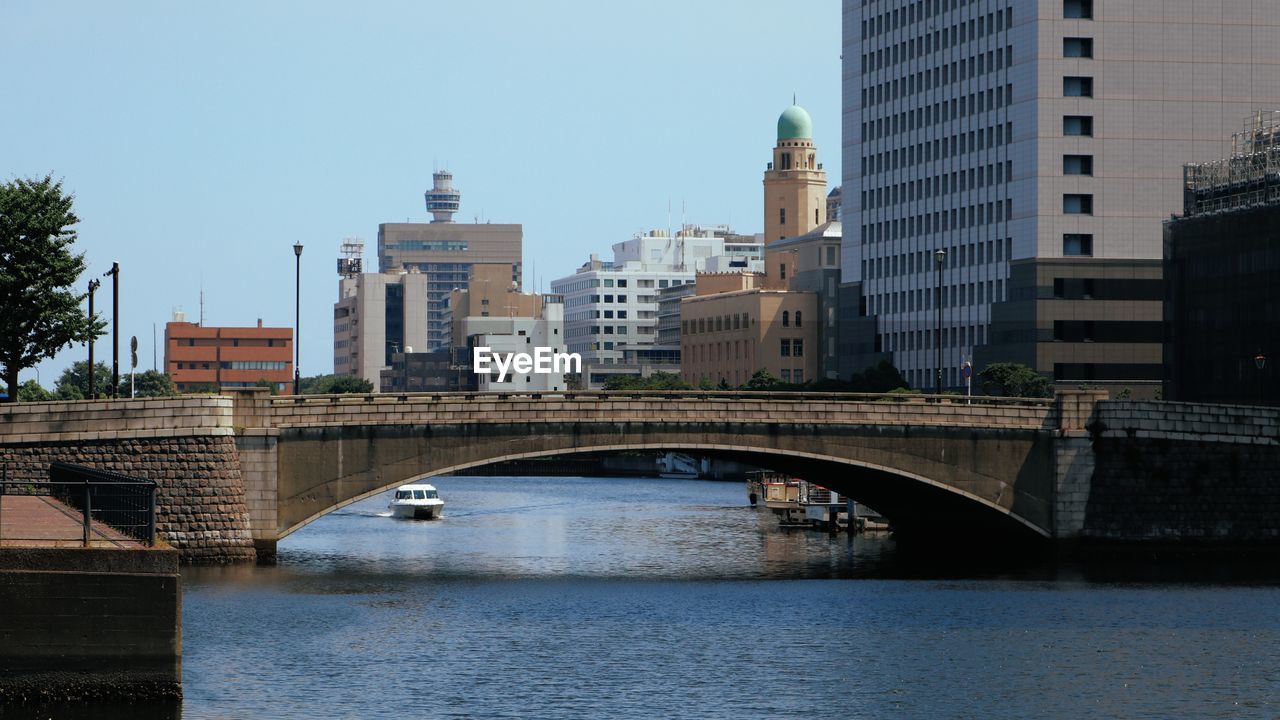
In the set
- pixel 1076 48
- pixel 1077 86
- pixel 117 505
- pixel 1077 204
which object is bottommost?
pixel 117 505

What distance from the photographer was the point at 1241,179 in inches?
5738

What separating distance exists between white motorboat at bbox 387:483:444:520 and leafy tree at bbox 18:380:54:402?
33.4 m

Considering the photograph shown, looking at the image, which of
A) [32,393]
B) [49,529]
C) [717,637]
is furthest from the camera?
[32,393]

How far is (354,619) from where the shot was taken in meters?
76.8

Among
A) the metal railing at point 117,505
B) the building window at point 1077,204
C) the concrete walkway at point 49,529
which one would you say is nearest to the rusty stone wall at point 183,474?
the metal railing at point 117,505

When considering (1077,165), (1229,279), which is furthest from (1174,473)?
(1077,165)

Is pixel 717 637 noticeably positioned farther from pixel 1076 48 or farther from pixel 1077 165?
pixel 1076 48

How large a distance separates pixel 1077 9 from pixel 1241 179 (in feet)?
179

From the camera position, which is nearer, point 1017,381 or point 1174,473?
point 1174,473

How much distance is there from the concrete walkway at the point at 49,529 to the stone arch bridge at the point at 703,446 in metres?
26.3

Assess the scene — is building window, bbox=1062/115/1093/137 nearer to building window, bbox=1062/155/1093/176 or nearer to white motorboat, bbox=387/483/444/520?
building window, bbox=1062/155/1093/176

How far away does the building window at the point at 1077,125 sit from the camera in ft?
647

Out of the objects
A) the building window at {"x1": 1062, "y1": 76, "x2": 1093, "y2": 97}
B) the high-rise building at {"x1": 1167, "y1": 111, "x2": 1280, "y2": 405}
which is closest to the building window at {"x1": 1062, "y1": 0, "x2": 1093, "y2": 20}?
the building window at {"x1": 1062, "y1": 76, "x2": 1093, "y2": 97}

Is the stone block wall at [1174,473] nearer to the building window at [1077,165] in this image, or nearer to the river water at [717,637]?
the river water at [717,637]
